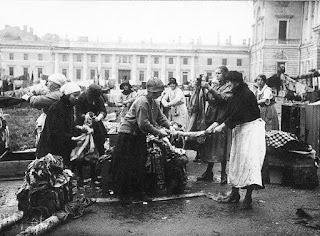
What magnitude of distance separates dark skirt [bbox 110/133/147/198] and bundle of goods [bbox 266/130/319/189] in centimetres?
243

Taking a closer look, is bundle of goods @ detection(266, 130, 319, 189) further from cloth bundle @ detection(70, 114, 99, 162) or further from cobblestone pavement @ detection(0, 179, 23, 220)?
cobblestone pavement @ detection(0, 179, 23, 220)

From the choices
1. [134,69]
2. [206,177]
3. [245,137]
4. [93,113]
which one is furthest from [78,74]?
[245,137]

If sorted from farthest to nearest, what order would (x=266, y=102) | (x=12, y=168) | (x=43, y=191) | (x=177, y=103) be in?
(x=177, y=103)
(x=266, y=102)
(x=12, y=168)
(x=43, y=191)

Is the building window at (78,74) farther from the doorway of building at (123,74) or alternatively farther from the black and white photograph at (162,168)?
the black and white photograph at (162,168)

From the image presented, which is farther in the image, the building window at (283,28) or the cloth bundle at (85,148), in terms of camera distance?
the building window at (283,28)

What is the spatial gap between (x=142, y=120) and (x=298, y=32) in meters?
46.6

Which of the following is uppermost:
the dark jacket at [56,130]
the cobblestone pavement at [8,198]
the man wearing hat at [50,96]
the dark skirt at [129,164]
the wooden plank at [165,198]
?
the man wearing hat at [50,96]

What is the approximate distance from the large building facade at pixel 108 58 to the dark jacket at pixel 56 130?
2707 inches

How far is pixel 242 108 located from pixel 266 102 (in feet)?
10.6

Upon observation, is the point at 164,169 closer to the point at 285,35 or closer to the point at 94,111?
the point at 94,111

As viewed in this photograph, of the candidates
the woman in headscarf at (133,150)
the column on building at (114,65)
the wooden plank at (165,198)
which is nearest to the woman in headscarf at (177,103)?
the wooden plank at (165,198)

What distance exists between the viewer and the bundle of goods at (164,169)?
5984 mm

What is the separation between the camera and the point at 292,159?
22.3 feet

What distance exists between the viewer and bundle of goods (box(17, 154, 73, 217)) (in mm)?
4910
